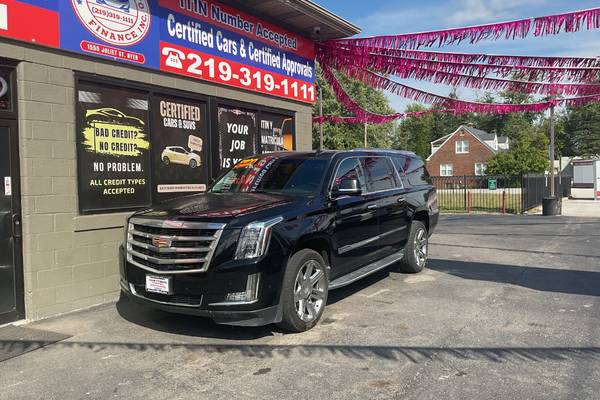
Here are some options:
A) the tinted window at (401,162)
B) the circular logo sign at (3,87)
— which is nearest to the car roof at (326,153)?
the tinted window at (401,162)

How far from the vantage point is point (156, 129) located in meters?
7.77

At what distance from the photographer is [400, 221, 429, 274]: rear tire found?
26.3 ft

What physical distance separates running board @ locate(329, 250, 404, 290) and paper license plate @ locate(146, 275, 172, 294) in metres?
1.82

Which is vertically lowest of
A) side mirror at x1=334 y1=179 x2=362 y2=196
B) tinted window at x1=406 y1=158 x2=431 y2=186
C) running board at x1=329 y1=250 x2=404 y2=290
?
running board at x1=329 y1=250 x2=404 y2=290

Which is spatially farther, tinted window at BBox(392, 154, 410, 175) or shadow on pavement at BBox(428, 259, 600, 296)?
tinted window at BBox(392, 154, 410, 175)

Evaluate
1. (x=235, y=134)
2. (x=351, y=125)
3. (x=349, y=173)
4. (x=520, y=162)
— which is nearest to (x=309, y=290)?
(x=349, y=173)

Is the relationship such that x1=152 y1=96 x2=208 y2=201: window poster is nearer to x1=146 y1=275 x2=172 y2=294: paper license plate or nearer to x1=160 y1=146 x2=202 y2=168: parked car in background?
x1=160 y1=146 x2=202 y2=168: parked car in background

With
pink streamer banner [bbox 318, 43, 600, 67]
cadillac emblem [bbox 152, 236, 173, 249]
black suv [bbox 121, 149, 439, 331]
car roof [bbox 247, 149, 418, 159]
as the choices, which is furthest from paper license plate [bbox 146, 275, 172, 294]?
pink streamer banner [bbox 318, 43, 600, 67]

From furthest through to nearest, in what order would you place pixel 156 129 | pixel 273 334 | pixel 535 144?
pixel 535 144 < pixel 156 129 < pixel 273 334

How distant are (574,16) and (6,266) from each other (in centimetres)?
901

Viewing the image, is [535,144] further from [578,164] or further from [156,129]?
[156,129]

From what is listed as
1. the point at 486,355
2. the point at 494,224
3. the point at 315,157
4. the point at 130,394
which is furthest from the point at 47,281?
the point at 494,224

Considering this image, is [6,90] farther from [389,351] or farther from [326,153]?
[389,351]

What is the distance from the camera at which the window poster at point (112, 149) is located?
22.0 ft
